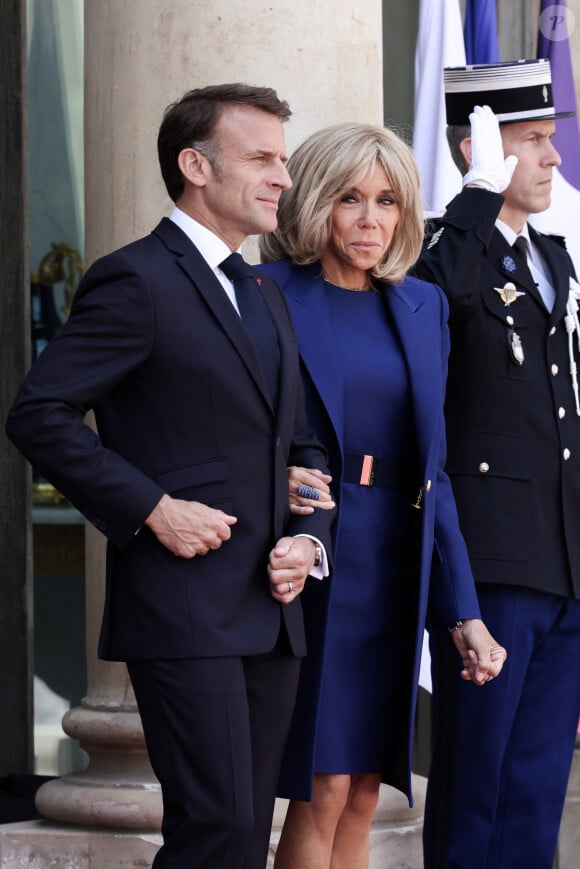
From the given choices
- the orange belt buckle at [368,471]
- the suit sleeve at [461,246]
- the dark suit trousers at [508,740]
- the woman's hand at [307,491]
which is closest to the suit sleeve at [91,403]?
the woman's hand at [307,491]

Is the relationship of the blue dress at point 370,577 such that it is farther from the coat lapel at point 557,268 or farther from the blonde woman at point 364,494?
the coat lapel at point 557,268

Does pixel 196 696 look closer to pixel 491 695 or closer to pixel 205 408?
pixel 205 408

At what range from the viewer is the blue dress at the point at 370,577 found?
3.29m

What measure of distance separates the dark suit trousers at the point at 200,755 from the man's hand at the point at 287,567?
0.15 metres

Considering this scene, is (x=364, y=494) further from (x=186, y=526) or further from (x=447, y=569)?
(x=186, y=526)

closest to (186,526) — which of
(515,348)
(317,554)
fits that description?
(317,554)

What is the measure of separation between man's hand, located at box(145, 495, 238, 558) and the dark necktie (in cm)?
29

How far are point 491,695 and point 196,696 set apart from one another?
122cm

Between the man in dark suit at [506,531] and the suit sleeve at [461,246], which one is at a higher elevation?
the suit sleeve at [461,246]

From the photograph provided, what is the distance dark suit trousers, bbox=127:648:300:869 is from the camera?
271cm

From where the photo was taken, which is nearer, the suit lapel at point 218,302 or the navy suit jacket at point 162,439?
the navy suit jacket at point 162,439

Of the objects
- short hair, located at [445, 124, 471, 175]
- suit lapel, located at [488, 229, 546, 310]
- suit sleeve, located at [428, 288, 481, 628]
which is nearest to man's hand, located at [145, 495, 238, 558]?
suit sleeve, located at [428, 288, 481, 628]

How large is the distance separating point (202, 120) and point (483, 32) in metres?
2.77

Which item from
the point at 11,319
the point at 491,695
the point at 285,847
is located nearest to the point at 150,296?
the point at 285,847
